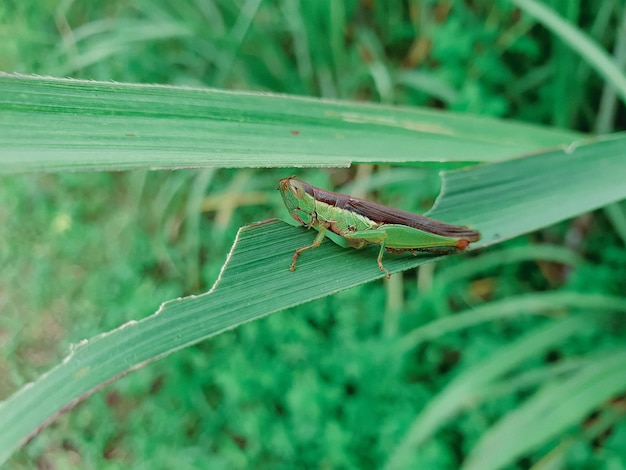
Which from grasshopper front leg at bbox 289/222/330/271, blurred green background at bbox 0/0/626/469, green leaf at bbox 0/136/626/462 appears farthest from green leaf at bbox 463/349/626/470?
grasshopper front leg at bbox 289/222/330/271

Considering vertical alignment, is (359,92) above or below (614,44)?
above

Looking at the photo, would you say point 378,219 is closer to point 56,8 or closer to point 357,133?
point 357,133

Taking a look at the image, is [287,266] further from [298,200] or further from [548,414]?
[548,414]

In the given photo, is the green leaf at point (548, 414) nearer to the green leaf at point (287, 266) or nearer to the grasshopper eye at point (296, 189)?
the green leaf at point (287, 266)

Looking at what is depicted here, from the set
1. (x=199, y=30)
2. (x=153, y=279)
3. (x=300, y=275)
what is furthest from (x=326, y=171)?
(x=300, y=275)

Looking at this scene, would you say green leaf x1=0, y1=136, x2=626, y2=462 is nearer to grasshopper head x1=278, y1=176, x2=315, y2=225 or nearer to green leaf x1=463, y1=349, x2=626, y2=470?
grasshopper head x1=278, y1=176, x2=315, y2=225

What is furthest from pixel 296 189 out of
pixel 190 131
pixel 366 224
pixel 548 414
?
pixel 548 414

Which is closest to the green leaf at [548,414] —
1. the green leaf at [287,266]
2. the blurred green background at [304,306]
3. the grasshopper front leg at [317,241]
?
the blurred green background at [304,306]
